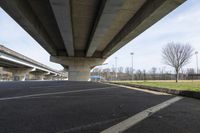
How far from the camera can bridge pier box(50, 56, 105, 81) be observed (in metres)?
45.7

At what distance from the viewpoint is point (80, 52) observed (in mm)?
43031

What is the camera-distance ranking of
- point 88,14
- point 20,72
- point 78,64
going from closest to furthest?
point 88,14 < point 78,64 < point 20,72

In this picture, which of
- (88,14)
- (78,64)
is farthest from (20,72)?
(88,14)

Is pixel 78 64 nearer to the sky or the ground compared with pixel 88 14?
nearer to the ground

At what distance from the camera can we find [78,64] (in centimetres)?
4978

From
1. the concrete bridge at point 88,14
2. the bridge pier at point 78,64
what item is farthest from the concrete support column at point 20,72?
the concrete bridge at point 88,14

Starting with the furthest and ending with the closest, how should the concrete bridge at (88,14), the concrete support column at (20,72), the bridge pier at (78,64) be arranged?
the concrete support column at (20,72) < the bridge pier at (78,64) < the concrete bridge at (88,14)

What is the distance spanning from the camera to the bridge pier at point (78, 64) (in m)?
45.7

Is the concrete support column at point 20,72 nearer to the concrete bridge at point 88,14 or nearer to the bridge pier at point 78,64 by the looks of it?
the bridge pier at point 78,64

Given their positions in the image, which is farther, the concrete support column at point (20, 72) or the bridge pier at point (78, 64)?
the concrete support column at point (20, 72)

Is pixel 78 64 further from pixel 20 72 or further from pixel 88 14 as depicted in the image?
pixel 20 72

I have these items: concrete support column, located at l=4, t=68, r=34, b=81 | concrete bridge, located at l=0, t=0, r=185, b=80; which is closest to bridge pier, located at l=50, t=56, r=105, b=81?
concrete bridge, located at l=0, t=0, r=185, b=80

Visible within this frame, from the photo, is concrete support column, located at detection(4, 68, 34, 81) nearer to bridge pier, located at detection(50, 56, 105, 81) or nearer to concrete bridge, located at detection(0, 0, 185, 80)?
bridge pier, located at detection(50, 56, 105, 81)

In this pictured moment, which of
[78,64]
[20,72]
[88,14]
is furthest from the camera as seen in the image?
[20,72]
